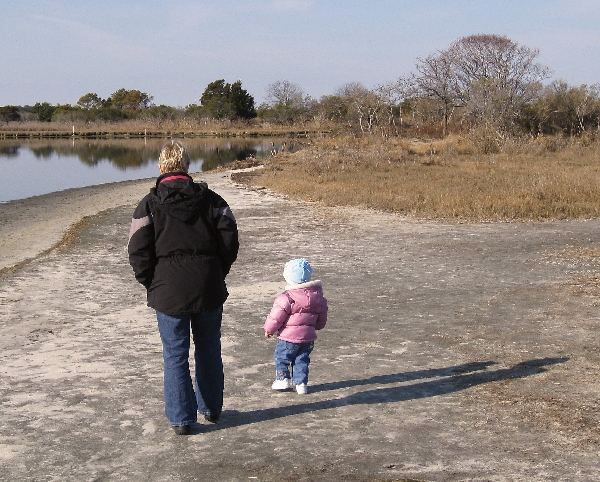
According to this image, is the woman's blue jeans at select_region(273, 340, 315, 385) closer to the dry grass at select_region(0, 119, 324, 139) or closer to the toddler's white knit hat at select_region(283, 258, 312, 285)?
the toddler's white knit hat at select_region(283, 258, 312, 285)

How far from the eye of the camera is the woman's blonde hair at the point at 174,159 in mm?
4727

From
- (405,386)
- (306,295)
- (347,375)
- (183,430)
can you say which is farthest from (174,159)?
(405,386)

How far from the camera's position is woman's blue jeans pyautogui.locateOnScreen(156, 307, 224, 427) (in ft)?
15.3

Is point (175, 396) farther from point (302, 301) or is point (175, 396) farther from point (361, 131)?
point (361, 131)

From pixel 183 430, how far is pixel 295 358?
105 cm

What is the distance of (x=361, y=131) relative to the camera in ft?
124

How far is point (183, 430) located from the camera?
4.70 meters

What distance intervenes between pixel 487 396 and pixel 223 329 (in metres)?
2.84

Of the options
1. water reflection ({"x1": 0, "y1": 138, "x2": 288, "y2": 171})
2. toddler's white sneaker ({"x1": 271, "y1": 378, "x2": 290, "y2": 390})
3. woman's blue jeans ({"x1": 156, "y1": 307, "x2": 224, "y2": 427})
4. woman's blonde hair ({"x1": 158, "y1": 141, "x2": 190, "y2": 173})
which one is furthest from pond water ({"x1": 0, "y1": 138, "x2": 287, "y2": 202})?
woman's blue jeans ({"x1": 156, "y1": 307, "x2": 224, "y2": 427})

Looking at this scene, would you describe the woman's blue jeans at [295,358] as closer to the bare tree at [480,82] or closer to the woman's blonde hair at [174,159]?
the woman's blonde hair at [174,159]

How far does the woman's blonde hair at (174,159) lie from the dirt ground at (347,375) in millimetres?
1573

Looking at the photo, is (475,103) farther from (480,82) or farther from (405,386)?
(405,386)

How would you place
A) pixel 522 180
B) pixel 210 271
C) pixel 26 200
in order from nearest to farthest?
pixel 210 271
pixel 522 180
pixel 26 200

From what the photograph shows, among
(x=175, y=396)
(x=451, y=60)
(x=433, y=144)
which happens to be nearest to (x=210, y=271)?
(x=175, y=396)
